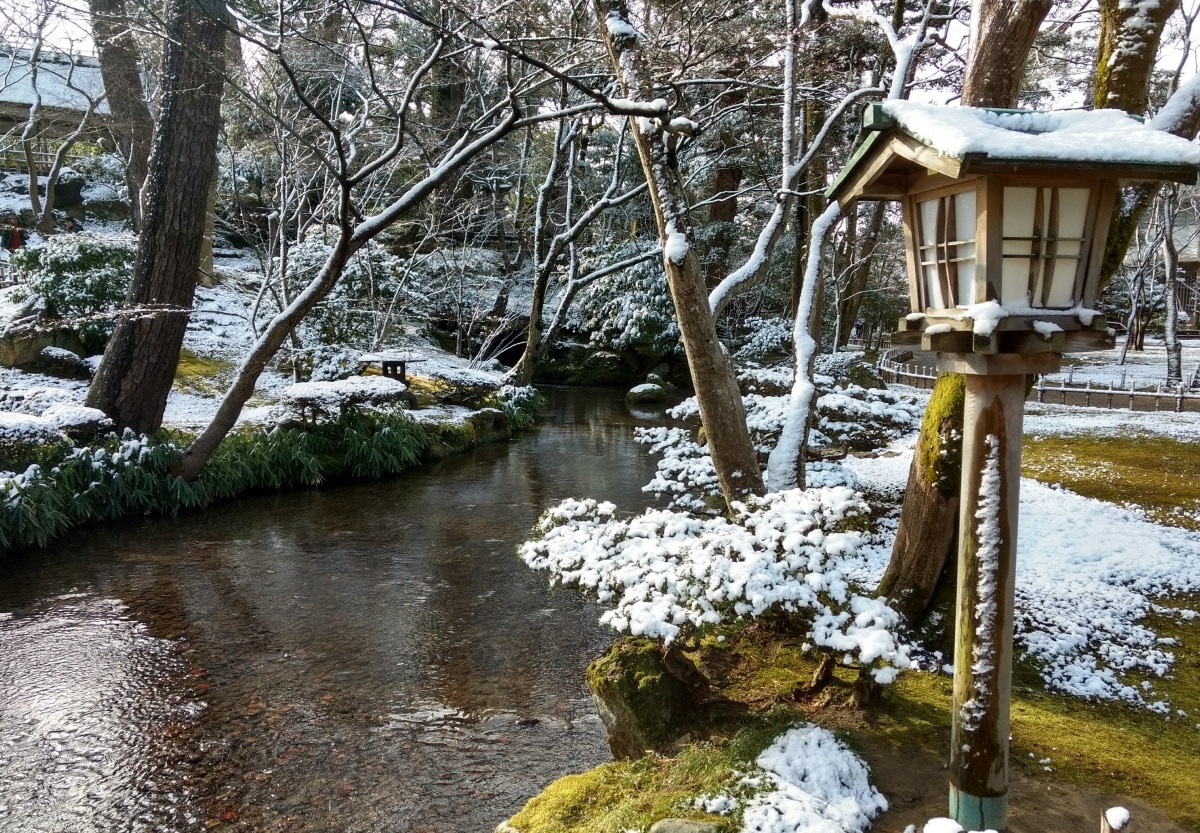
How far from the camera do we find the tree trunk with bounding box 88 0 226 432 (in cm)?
865

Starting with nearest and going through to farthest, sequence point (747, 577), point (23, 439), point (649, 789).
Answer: point (649, 789)
point (747, 577)
point (23, 439)

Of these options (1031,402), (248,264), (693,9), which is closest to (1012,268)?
(693,9)

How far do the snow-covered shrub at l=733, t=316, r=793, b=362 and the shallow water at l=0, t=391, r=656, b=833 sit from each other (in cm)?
1362

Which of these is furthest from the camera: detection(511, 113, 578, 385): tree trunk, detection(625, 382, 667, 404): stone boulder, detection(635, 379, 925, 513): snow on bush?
detection(625, 382, 667, 404): stone boulder

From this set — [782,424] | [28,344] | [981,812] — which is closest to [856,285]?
[782,424]

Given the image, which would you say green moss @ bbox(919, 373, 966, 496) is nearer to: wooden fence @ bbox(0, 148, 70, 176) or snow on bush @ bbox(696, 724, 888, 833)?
snow on bush @ bbox(696, 724, 888, 833)

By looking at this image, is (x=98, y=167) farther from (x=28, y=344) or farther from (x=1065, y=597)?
(x=1065, y=597)

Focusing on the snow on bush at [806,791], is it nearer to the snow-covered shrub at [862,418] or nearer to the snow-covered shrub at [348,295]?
the snow-covered shrub at [862,418]

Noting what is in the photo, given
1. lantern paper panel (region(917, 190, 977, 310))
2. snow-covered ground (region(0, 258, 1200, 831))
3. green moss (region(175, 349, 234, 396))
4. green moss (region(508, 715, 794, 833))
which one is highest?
lantern paper panel (region(917, 190, 977, 310))

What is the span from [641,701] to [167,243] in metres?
8.62

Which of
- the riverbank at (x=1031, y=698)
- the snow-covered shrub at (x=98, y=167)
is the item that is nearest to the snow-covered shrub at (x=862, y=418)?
the riverbank at (x=1031, y=698)

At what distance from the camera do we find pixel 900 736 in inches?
140

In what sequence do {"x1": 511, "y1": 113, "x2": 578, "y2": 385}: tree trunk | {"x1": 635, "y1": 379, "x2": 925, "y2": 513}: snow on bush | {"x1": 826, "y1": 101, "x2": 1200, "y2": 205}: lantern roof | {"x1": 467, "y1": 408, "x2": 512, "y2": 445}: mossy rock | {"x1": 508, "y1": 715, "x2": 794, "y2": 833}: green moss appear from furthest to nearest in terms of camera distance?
{"x1": 467, "y1": 408, "x2": 512, "y2": 445}: mossy rock < {"x1": 511, "y1": 113, "x2": 578, "y2": 385}: tree trunk < {"x1": 635, "y1": 379, "x2": 925, "y2": 513}: snow on bush < {"x1": 508, "y1": 715, "x2": 794, "y2": 833}: green moss < {"x1": 826, "y1": 101, "x2": 1200, "y2": 205}: lantern roof

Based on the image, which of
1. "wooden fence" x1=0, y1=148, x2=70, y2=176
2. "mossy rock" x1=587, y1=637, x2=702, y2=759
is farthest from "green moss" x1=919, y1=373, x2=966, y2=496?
"wooden fence" x1=0, y1=148, x2=70, y2=176
